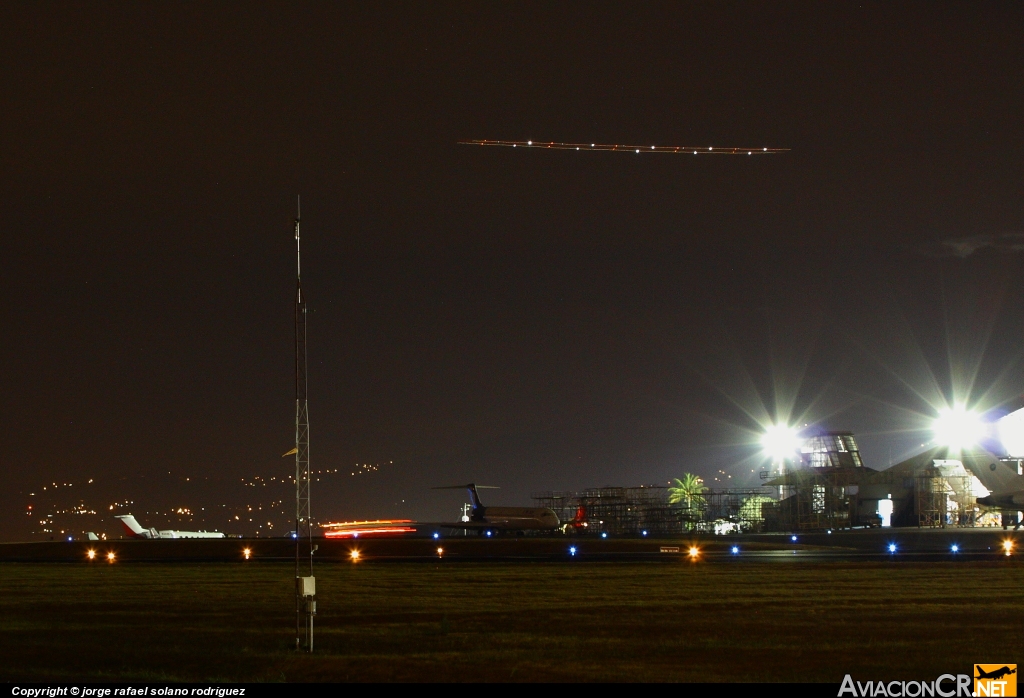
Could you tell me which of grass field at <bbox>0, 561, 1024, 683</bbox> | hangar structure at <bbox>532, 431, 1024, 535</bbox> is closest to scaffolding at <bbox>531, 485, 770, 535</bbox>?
hangar structure at <bbox>532, 431, 1024, 535</bbox>

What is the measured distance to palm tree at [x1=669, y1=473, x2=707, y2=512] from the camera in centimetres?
12884

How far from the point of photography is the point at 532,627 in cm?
2347

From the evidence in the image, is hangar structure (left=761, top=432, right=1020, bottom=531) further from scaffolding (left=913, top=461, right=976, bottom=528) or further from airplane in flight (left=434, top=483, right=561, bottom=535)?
airplane in flight (left=434, top=483, right=561, bottom=535)

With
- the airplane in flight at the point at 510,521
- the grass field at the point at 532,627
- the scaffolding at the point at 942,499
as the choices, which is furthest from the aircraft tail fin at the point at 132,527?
the scaffolding at the point at 942,499

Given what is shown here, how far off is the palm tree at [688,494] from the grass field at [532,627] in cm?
8895

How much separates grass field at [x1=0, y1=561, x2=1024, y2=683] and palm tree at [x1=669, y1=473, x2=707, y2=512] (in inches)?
3502

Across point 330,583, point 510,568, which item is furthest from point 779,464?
point 330,583

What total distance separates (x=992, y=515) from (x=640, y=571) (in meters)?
80.2

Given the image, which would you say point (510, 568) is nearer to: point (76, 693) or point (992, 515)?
point (76, 693)

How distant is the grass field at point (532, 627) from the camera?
58.7 ft

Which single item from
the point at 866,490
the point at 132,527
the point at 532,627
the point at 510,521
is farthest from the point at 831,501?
the point at 532,627

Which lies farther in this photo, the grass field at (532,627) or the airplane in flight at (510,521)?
the airplane in flight at (510,521)

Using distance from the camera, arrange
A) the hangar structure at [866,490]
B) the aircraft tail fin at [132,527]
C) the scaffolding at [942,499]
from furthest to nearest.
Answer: the aircraft tail fin at [132,527] < the hangar structure at [866,490] < the scaffolding at [942,499]

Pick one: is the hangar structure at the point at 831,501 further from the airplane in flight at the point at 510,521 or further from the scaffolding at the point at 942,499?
the airplane in flight at the point at 510,521
